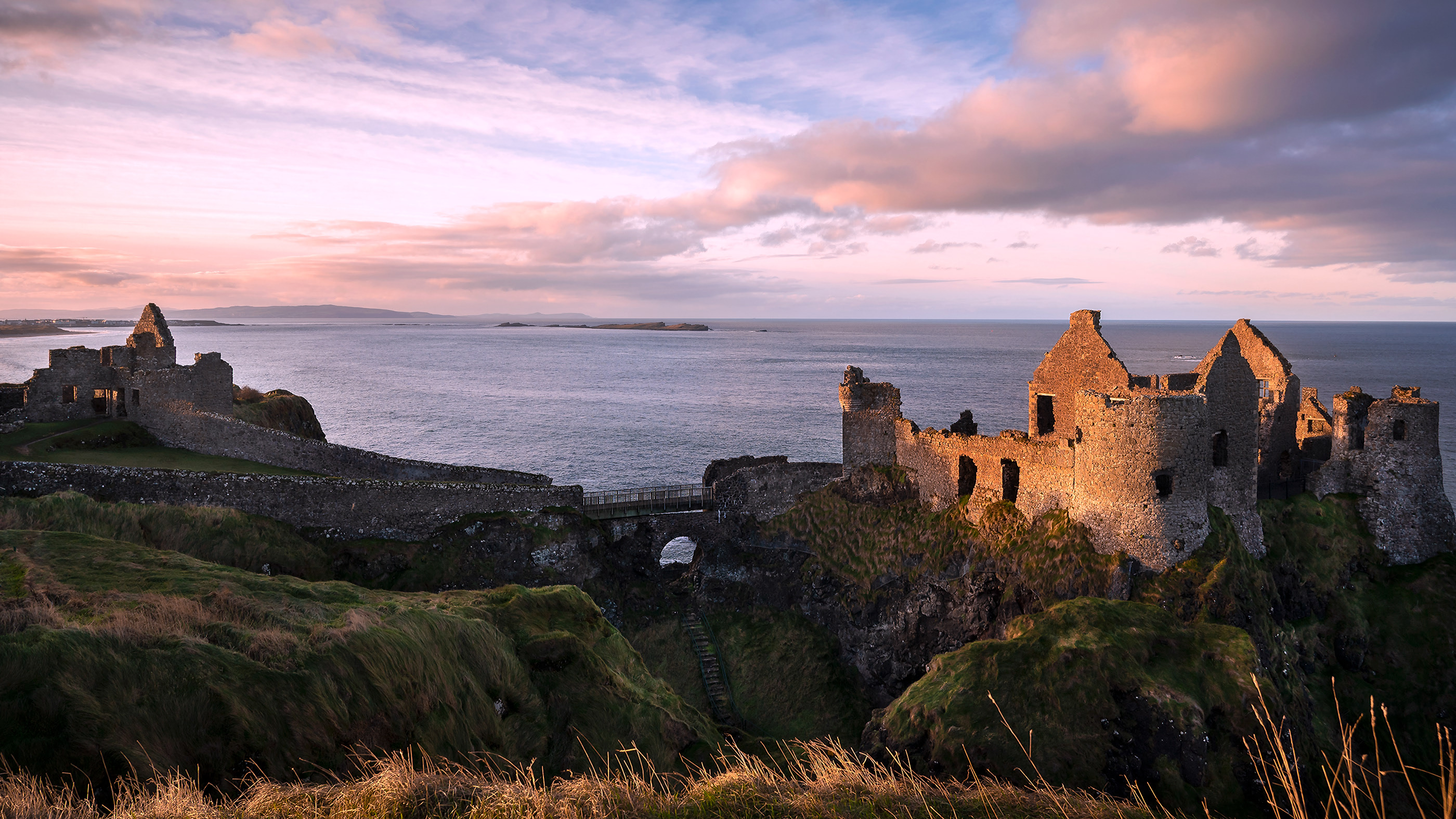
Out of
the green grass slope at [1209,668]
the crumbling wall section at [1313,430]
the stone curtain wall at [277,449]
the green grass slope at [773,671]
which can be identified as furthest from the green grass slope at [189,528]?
the crumbling wall section at [1313,430]

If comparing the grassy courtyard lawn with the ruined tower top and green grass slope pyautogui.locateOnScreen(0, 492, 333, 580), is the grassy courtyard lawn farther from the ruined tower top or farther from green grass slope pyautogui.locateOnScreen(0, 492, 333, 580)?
the ruined tower top

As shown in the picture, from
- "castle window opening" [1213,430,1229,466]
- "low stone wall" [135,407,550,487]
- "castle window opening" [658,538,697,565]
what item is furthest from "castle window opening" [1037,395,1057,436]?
"castle window opening" [658,538,697,565]

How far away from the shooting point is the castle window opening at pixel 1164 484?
25.2 m

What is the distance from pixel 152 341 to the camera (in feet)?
143

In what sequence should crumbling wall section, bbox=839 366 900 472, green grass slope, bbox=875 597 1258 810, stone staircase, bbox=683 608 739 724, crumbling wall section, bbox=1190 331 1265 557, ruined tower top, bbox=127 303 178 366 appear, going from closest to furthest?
1. green grass slope, bbox=875 597 1258 810
2. crumbling wall section, bbox=1190 331 1265 557
3. stone staircase, bbox=683 608 739 724
4. crumbling wall section, bbox=839 366 900 472
5. ruined tower top, bbox=127 303 178 366

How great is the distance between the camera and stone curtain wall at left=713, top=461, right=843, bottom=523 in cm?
3700

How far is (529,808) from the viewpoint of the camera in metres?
7.80

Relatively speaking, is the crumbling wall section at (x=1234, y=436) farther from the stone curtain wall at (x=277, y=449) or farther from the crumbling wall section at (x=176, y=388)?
the crumbling wall section at (x=176, y=388)

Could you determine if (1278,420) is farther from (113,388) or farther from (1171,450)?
(113,388)

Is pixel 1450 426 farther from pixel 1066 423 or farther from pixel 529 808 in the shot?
pixel 529 808

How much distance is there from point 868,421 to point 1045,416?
8.08 meters

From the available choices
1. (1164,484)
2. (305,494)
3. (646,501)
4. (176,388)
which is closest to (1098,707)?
(1164,484)

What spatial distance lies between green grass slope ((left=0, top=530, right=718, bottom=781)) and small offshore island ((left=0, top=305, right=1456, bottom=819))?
67 millimetres

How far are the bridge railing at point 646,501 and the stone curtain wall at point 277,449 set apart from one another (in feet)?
8.68
